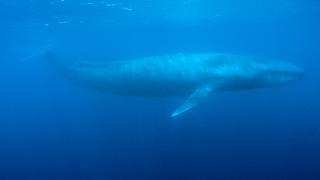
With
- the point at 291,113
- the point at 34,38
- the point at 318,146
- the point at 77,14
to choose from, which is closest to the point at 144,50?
the point at 34,38

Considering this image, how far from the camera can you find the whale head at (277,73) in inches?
452

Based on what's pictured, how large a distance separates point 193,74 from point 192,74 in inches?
1.3

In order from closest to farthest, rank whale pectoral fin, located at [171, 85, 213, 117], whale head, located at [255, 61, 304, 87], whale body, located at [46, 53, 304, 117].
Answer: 1. whale pectoral fin, located at [171, 85, 213, 117]
2. whale head, located at [255, 61, 304, 87]
3. whale body, located at [46, 53, 304, 117]

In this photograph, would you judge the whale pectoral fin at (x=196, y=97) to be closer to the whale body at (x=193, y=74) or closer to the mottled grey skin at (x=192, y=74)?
the whale body at (x=193, y=74)

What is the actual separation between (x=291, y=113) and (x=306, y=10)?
1706 cm

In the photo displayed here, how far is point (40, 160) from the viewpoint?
59.9ft

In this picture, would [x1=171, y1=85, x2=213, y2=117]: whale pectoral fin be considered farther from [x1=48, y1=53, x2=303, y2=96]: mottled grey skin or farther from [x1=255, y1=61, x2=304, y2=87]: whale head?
[x1=255, y1=61, x2=304, y2=87]: whale head

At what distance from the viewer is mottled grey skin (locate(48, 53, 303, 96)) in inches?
463

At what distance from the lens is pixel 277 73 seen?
11.6 metres

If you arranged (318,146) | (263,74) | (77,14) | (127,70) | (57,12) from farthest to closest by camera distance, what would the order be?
(77,14), (57,12), (318,146), (127,70), (263,74)

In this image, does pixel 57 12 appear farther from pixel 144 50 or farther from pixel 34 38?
pixel 144 50

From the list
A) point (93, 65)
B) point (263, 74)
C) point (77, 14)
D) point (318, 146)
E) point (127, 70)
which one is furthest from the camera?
point (77, 14)

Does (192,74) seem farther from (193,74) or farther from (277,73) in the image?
(277,73)

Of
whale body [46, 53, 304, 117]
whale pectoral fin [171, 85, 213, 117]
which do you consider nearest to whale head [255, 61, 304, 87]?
whale body [46, 53, 304, 117]
